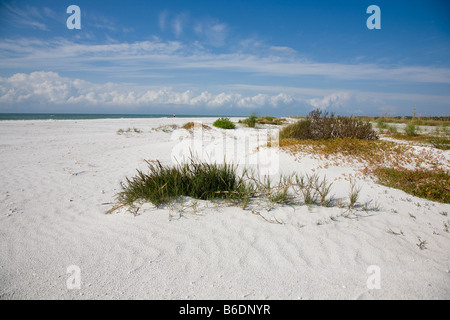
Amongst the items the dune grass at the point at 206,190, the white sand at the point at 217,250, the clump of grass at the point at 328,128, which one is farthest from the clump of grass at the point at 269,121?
the dune grass at the point at 206,190

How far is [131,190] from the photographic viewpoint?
4.23 metres

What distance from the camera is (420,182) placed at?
564 cm

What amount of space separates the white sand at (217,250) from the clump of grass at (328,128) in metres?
5.55

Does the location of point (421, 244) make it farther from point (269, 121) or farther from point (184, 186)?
point (269, 121)

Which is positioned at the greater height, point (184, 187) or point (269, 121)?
point (269, 121)

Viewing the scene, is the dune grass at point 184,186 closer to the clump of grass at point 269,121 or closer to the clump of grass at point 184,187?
the clump of grass at point 184,187

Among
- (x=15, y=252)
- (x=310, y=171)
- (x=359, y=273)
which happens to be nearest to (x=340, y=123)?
(x=310, y=171)

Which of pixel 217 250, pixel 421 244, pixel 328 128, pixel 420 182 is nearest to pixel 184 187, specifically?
pixel 217 250

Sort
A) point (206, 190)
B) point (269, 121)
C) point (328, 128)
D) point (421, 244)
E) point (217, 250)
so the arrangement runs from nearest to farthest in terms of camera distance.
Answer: point (217, 250)
point (421, 244)
point (206, 190)
point (328, 128)
point (269, 121)

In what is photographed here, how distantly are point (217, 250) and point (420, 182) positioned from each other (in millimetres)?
5488
